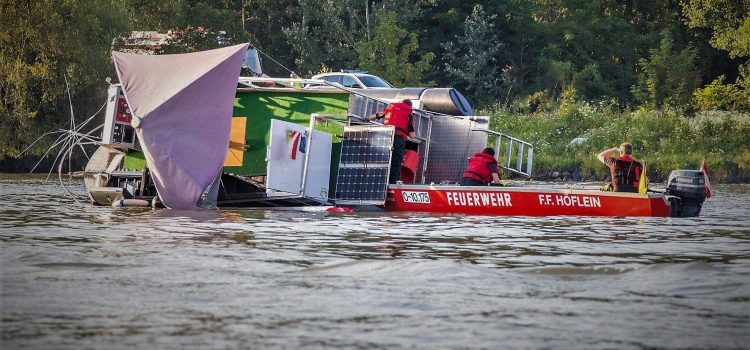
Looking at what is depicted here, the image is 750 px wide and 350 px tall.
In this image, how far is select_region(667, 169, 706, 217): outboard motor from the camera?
22.4 meters

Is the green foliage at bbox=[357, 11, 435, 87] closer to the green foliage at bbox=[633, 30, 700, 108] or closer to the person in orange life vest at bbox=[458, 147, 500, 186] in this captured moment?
the green foliage at bbox=[633, 30, 700, 108]

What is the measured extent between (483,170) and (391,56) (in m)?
38.1

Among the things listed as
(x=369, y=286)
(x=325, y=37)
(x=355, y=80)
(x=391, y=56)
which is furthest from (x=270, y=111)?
(x=325, y=37)

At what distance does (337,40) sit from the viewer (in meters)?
66.5

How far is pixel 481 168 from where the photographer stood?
77.4ft

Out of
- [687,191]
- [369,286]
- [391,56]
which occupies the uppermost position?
[391,56]

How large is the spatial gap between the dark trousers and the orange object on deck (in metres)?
1.40

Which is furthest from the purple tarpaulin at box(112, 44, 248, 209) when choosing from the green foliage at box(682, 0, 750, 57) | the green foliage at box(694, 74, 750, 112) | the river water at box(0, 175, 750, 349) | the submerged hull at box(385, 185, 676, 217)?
the green foliage at box(682, 0, 750, 57)

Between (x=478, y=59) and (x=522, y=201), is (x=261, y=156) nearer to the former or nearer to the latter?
(x=522, y=201)

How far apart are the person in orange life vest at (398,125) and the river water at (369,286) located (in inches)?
137

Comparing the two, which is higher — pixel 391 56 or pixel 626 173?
pixel 391 56

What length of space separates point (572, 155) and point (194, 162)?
28.3 m

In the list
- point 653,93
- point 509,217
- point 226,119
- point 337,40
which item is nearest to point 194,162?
point 226,119

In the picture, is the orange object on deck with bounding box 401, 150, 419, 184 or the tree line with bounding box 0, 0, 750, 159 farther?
the tree line with bounding box 0, 0, 750, 159
